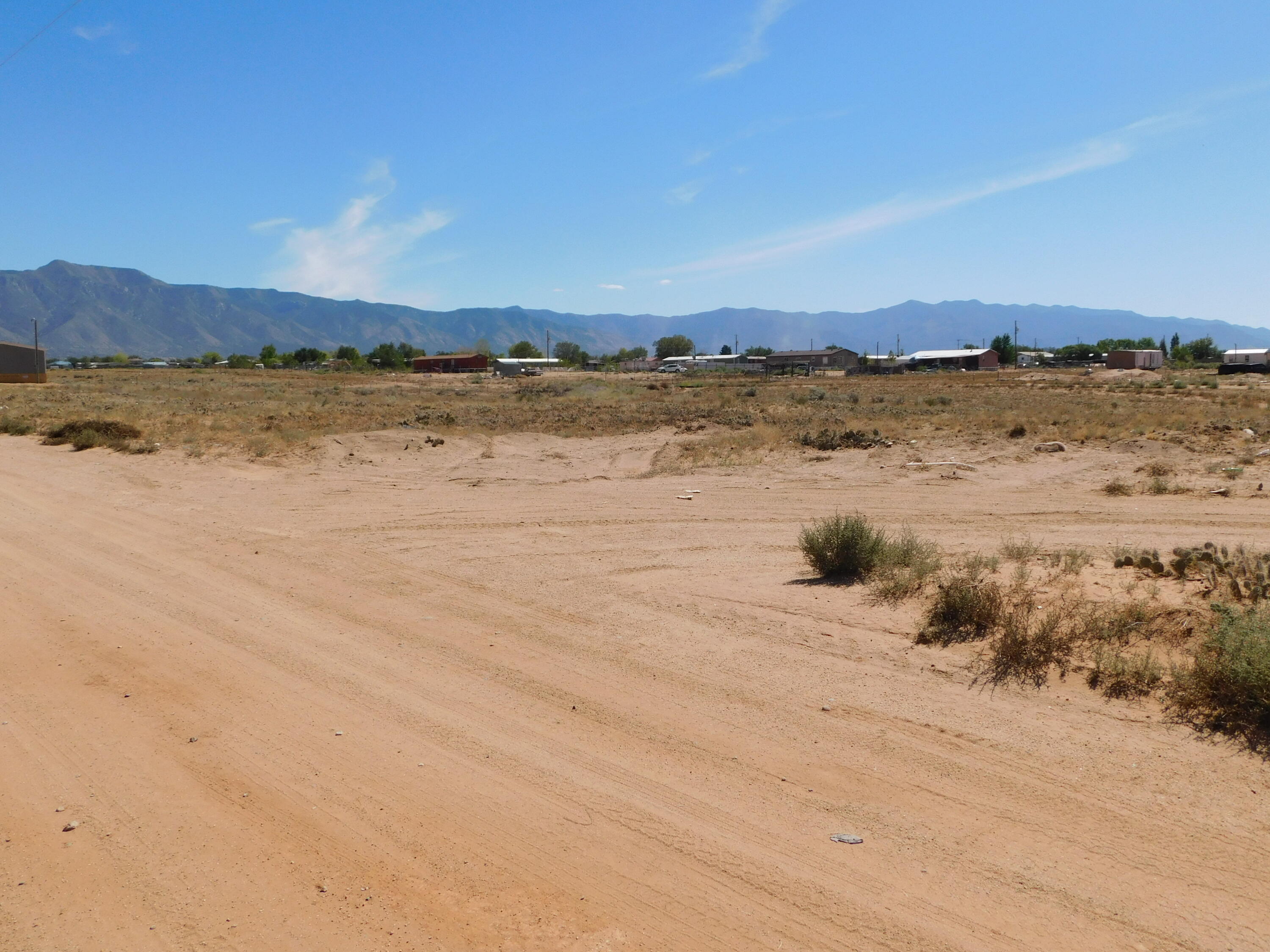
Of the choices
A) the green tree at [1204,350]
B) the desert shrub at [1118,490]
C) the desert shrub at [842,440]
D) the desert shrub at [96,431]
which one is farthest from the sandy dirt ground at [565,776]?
the green tree at [1204,350]

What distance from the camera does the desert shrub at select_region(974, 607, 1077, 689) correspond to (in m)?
7.78

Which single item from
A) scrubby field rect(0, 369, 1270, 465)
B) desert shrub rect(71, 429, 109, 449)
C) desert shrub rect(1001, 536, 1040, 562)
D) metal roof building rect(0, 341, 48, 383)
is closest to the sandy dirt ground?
desert shrub rect(1001, 536, 1040, 562)

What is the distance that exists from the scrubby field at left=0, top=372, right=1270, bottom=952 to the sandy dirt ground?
0.03 meters

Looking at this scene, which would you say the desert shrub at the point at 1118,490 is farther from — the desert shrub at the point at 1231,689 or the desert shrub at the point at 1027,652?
the desert shrub at the point at 1231,689

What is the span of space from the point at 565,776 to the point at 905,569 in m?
5.97

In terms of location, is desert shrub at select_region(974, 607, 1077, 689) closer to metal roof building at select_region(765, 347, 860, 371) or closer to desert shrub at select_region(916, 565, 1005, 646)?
desert shrub at select_region(916, 565, 1005, 646)

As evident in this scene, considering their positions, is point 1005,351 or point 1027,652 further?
point 1005,351

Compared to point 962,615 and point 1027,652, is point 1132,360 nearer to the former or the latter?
point 962,615

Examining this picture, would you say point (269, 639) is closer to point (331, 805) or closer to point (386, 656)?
point (386, 656)

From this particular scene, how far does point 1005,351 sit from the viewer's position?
154 metres

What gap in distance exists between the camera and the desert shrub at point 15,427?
29391 mm

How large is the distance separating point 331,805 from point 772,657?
4342 millimetres

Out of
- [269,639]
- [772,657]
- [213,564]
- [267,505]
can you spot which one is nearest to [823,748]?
[772,657]

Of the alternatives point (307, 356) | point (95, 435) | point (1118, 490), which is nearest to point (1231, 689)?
point (1118, 490)
